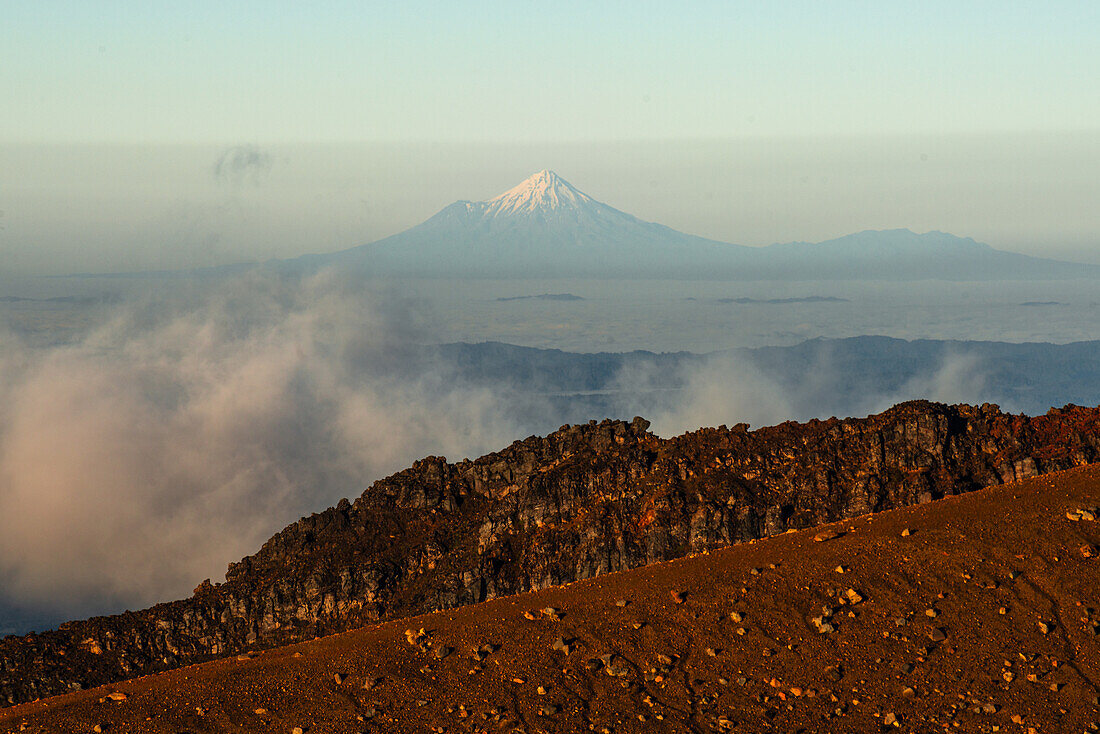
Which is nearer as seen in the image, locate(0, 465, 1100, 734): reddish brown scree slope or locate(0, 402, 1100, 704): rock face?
locate(0, 465, 1100, 734): reddish brown scree slope

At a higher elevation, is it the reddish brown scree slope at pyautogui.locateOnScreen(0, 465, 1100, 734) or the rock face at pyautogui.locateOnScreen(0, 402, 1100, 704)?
the reddish brown scree slope at pyautogui.locateOnScreen(0, 465, 1100, 734)

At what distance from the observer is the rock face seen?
86188 millimetres

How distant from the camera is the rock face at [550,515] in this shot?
86188 mm

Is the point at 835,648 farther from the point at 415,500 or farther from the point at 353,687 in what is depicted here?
the point at 415,500

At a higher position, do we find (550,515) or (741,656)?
(741,656)

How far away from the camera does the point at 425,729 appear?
122 feet

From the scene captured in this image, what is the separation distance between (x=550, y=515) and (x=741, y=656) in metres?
60.0

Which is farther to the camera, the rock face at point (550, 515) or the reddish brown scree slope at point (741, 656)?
the rock face at point (550, 515)

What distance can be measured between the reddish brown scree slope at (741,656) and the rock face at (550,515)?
39.6m

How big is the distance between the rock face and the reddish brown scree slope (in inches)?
1560

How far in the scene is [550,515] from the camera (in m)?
99.1

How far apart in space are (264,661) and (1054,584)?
105 feet

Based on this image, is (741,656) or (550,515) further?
(550,515)

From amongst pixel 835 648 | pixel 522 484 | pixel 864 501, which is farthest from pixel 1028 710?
pixel 522 484
